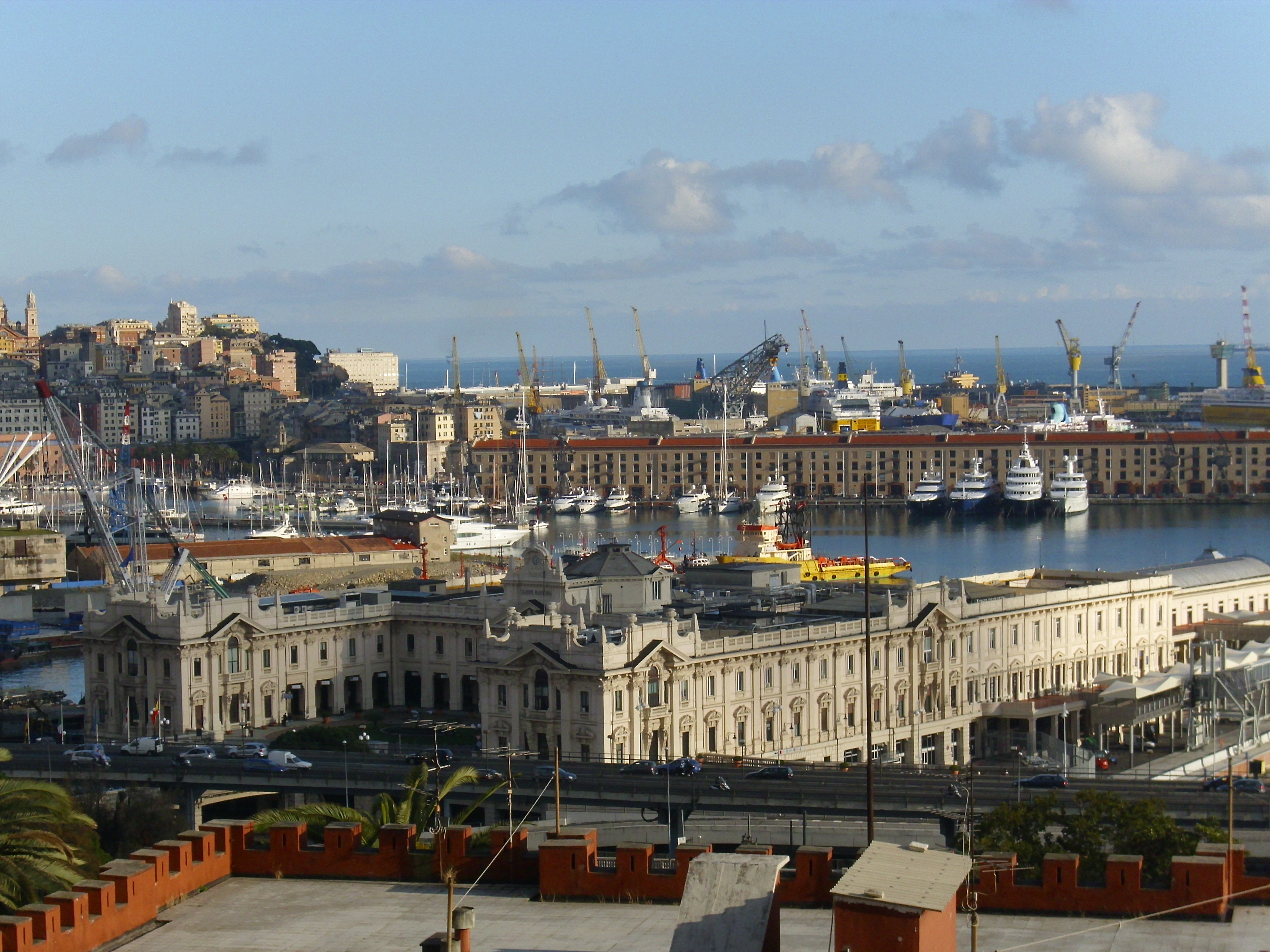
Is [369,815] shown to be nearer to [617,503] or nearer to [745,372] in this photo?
[617,503]

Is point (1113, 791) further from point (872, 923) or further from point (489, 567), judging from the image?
point (489, 567)

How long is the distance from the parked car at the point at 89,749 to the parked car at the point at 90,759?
31mm

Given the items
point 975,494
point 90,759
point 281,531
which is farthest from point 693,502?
point 90,759

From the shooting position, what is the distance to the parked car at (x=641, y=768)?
110 ft

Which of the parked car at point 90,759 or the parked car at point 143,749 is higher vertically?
the parked car at point 90,759

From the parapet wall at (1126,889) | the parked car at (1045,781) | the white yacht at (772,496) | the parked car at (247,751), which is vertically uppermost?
the parapet wall at (1126,889)

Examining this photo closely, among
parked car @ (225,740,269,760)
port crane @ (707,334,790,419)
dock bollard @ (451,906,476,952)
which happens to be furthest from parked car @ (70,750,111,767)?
port crane @ (707,334,790,419)

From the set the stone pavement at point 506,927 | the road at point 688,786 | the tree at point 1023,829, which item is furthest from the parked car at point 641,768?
the stone pavement at point 506,927

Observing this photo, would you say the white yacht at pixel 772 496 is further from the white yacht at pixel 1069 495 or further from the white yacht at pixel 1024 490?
the white yacht at pixel 1069 495

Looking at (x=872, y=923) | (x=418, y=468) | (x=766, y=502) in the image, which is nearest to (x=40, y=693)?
(x=872, y=923)

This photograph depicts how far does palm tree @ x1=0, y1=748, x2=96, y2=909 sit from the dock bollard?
408cm

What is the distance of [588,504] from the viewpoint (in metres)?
134

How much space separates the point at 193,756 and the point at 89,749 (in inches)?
78.5

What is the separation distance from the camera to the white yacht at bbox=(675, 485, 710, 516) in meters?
131
